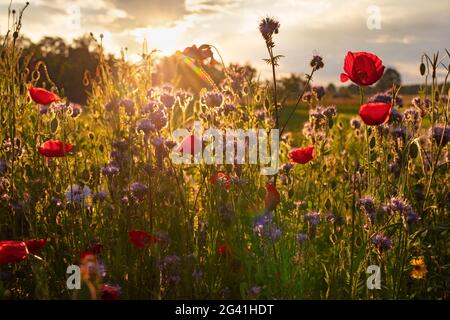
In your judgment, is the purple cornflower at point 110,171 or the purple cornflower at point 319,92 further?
the purple cornflower at point 319,92

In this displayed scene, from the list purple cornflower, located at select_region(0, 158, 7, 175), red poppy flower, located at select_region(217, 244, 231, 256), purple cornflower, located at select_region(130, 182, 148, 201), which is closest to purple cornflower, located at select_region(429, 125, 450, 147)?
red poppy flower, located at select_region(217, 244, 231, 256)

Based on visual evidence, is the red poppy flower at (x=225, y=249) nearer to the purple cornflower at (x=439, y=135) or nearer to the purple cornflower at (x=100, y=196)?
the purple cornflower at (x=100, y=196)

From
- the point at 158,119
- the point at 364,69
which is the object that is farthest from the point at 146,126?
the point at 364,69

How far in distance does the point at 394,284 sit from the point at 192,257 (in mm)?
895

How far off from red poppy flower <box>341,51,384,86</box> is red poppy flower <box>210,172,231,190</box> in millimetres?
791

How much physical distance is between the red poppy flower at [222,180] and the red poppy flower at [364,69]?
2.59ft

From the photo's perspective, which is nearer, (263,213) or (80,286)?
(80,286)

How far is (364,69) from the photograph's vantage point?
252 centimetres

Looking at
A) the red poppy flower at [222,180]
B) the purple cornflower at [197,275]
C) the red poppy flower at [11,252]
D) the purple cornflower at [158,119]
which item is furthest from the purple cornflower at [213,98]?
the red poppy flower at [11,252]

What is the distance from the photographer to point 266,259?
2482mm

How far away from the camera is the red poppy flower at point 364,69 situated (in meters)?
2.51

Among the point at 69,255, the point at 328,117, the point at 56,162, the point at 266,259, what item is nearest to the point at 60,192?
the point at 56,162
